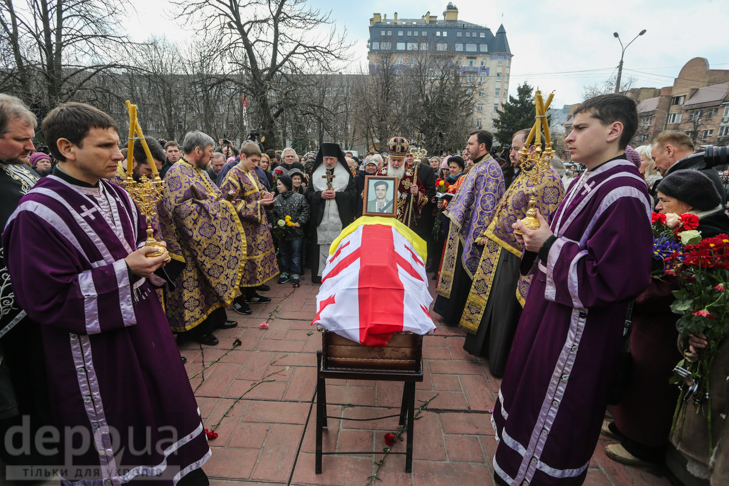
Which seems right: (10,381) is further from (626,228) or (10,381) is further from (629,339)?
(629,339)

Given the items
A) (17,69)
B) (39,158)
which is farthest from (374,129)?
(39,158)

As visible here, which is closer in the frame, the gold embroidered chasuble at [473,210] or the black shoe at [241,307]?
the gold embroidered chasuble at [473,210]

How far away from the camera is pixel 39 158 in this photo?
572cm

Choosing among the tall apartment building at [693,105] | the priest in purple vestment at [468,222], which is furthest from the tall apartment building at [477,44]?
Result: the priest in purple vestment at [468,222]

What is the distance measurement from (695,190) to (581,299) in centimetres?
139

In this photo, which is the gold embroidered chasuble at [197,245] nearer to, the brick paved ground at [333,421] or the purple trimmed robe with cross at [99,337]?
the brick paved ground at [333,421]

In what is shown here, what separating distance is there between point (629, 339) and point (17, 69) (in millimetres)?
13575

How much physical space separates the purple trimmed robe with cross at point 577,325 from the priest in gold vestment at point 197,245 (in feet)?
11.1

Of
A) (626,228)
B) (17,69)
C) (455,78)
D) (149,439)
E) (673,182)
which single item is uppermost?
(455,78)

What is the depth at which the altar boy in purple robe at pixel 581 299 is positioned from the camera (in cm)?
183

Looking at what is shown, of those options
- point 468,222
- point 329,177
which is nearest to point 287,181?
point 329,177

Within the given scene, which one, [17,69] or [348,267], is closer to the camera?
[348,267]

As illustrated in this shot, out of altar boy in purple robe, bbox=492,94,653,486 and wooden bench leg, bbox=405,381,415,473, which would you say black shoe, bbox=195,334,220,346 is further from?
altar boy in purple robe, bbox=492,94,653,486

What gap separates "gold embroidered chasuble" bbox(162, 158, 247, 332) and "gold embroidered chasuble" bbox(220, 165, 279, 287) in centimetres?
64
